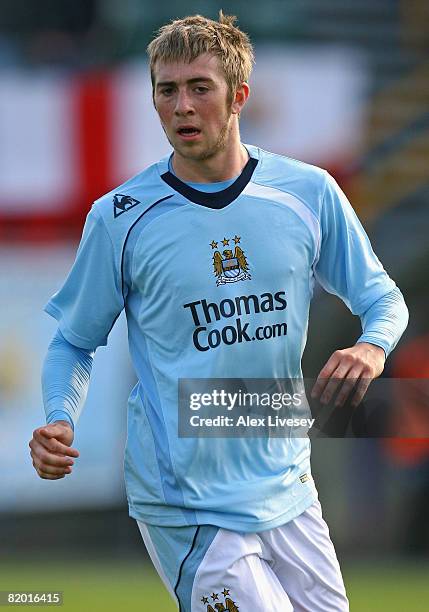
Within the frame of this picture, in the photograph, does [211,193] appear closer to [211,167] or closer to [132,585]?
[211,167]

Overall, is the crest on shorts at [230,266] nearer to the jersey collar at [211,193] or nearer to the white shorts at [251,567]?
the jersey collar at [211,193]

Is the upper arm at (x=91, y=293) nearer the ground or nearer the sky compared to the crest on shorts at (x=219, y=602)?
nearer the sky

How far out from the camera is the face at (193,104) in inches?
157

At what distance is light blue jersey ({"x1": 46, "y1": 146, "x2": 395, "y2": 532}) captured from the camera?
13.1 feet

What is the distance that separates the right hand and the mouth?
2.94 feet

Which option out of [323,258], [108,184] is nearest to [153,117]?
[108,184]

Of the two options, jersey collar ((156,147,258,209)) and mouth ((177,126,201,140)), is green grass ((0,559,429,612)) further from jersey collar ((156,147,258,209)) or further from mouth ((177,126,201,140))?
Result: mouth ((177,126,201,140))

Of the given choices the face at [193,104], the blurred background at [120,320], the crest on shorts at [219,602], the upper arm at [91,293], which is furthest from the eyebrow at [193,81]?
the blurred background at [120,320]

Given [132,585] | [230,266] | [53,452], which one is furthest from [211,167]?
[132,585]

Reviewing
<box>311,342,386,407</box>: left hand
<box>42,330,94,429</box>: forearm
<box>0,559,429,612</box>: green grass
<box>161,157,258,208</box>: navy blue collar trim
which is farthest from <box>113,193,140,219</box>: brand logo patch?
<box>0,559,429,612</box>: green grass

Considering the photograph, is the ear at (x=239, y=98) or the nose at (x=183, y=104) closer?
the nose at (x=183, y=104)

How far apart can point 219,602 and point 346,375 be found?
73cm

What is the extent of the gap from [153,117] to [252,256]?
7.13 m

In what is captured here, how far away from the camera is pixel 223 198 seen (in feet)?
13.4
